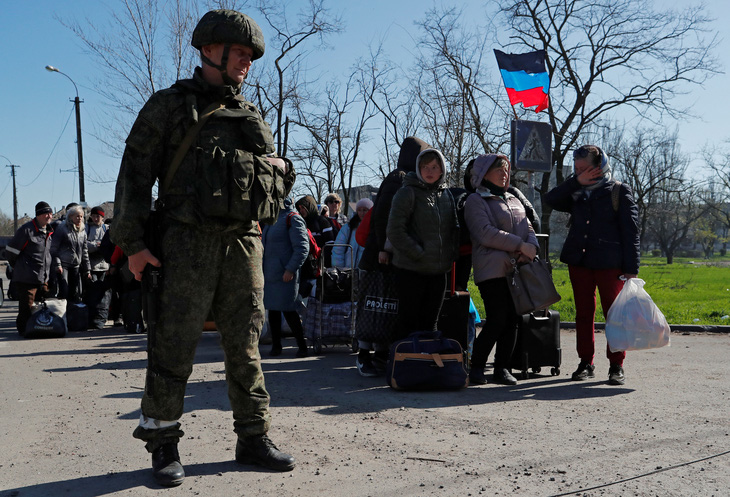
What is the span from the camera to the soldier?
354 centimetres

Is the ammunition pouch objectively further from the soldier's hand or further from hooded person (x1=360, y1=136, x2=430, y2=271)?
hooded person (x1=360, y1=136, x2=430, y2=271)

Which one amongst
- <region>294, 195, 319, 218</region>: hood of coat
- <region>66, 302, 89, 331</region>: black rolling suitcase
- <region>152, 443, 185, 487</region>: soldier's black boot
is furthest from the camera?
<region>66, 302, 89, 331</region>: black rolling suitcase

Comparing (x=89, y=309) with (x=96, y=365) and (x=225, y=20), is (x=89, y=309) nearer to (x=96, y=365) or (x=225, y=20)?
(x=96, y=365)

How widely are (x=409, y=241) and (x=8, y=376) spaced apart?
404 centimetres

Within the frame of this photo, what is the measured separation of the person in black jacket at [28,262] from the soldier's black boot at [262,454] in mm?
7957

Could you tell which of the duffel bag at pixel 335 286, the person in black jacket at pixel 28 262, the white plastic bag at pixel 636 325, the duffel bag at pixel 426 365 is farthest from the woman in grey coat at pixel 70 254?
the white plastic bag at pixel 636 325

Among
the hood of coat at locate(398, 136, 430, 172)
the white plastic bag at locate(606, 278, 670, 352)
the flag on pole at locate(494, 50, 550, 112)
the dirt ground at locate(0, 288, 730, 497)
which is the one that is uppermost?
the flag on pole at locate(494, 50, 550, 112)

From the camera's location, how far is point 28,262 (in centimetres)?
1067

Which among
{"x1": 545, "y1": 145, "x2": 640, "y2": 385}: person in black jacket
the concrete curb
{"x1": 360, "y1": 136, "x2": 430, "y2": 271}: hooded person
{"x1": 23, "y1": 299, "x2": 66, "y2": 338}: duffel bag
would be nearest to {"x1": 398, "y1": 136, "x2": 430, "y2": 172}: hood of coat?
{"x1": 360, "y1": 136, "x2": 430, "y2": 271}: hooded person

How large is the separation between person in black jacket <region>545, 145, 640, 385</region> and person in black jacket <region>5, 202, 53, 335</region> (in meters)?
7.69

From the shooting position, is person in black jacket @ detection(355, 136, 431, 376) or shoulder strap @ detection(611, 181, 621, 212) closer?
shoulder strap @ detection(611, 181, 621, 212)

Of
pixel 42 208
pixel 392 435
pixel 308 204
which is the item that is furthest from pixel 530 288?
pixel 42 208

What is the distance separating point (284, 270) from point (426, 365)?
282 centimetres

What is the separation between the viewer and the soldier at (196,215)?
3.54 metres
